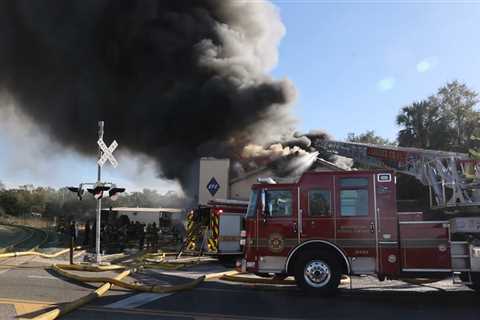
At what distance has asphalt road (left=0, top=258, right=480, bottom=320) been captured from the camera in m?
6.66

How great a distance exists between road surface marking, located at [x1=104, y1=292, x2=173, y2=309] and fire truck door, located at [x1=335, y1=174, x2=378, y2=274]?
316 centimetres

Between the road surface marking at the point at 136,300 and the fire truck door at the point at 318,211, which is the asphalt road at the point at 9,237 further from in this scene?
the fire truck door at the point at 318,211

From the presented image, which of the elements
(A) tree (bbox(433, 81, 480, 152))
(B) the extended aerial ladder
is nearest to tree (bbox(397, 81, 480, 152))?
(A) tree (bbox(433, 81, 480, 152))

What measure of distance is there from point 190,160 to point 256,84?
196 inches

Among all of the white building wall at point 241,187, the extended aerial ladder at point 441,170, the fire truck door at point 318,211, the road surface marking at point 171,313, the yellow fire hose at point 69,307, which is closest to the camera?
the yellow fire hose at point 69,307

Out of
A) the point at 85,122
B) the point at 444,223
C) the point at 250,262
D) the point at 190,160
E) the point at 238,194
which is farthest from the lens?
the point at 85,122

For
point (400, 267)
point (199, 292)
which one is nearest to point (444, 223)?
point (400, 267)

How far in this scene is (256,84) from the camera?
24.4 m

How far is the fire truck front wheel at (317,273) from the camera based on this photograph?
8.32 metres

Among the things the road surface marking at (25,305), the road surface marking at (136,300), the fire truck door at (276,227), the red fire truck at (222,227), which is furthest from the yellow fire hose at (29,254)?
the fire truck door at (276,227)

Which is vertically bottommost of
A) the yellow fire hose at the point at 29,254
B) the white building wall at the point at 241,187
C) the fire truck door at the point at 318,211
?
the yellow fire hose at the point at 29,254

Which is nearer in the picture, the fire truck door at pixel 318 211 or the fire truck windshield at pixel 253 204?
the fire truck door at pixel 318 211

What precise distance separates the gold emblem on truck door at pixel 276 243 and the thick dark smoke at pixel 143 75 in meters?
15.0

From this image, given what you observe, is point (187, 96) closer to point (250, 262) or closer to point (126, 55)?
point (126, 55)
